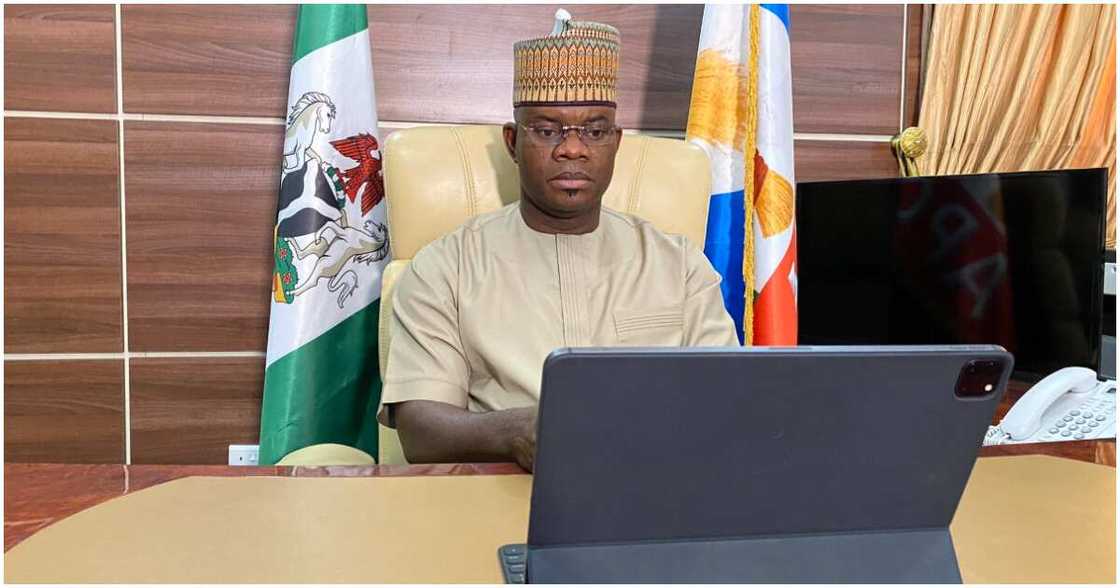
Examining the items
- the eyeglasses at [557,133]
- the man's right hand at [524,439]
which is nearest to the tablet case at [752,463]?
the man's right hand at [524,439]

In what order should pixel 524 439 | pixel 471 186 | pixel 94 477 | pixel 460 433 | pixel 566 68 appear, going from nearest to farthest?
pixel 94 477, pixel 524 439, pixel 460 433, pixel 566 68, pixel 471 186

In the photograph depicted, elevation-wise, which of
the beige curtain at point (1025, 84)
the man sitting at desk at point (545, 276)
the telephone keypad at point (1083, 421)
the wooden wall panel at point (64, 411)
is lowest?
the wooden wall panel at point (64, 411)

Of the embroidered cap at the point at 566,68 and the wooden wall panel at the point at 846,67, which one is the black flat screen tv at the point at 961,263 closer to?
the wooden wall panel at the point at 846,67

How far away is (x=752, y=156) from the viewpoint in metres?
2.49

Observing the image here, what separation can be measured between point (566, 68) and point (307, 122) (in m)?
0.95

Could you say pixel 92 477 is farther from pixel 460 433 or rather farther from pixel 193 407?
pixel 193 407

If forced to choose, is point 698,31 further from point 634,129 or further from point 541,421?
point 541,421

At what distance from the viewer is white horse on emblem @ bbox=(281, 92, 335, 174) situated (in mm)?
2420

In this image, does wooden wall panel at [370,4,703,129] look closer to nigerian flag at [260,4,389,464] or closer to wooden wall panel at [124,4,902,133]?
wooden wall panel at [124,4,902,133]

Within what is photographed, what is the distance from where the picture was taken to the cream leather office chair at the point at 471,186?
1.87 metres

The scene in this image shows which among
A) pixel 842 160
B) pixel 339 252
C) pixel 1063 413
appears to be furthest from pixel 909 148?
pixel 339 252

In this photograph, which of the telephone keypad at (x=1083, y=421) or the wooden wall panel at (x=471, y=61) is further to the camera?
the wooden wall panel at (x=471, y=61)

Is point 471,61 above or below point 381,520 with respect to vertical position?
above

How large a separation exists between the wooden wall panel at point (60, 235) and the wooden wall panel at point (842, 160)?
198 centimetres
